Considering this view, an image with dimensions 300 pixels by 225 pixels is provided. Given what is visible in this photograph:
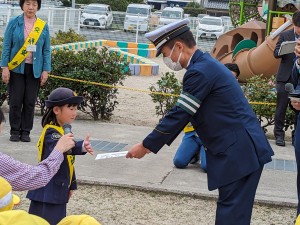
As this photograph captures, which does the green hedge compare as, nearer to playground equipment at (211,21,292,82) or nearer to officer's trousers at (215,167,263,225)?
playground equipment at (211,21,292,82)

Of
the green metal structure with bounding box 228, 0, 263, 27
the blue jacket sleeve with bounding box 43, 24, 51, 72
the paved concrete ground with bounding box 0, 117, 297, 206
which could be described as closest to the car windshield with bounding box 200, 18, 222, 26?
the green metal structure with bounding box 228, 0, 263, 27

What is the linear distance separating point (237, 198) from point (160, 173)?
2740 millimetres

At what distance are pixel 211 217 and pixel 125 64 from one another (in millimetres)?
4453

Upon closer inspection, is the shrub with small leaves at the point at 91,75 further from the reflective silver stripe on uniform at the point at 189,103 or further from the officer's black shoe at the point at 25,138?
the reflective silver stripe on uniform at the point at 189,103

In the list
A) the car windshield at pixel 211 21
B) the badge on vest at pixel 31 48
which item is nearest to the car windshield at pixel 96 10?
the car windshield at pixel 211 21

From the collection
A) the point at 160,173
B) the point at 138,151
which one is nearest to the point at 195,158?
the point at 160,173

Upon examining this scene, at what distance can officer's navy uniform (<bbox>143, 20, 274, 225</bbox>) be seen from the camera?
417 cm

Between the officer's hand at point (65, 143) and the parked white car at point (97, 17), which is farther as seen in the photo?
the parked white car at point (97, 17)

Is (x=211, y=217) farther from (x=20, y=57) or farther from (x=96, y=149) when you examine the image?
(x=20, y=57)

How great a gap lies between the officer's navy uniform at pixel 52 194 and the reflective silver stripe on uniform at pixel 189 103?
0.73m

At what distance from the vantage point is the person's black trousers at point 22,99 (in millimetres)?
7898

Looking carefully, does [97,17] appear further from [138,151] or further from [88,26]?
[138,151]

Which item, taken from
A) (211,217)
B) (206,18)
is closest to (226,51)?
(211,217)

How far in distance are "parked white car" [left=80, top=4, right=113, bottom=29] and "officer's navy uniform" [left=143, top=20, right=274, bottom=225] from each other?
1180 inches
